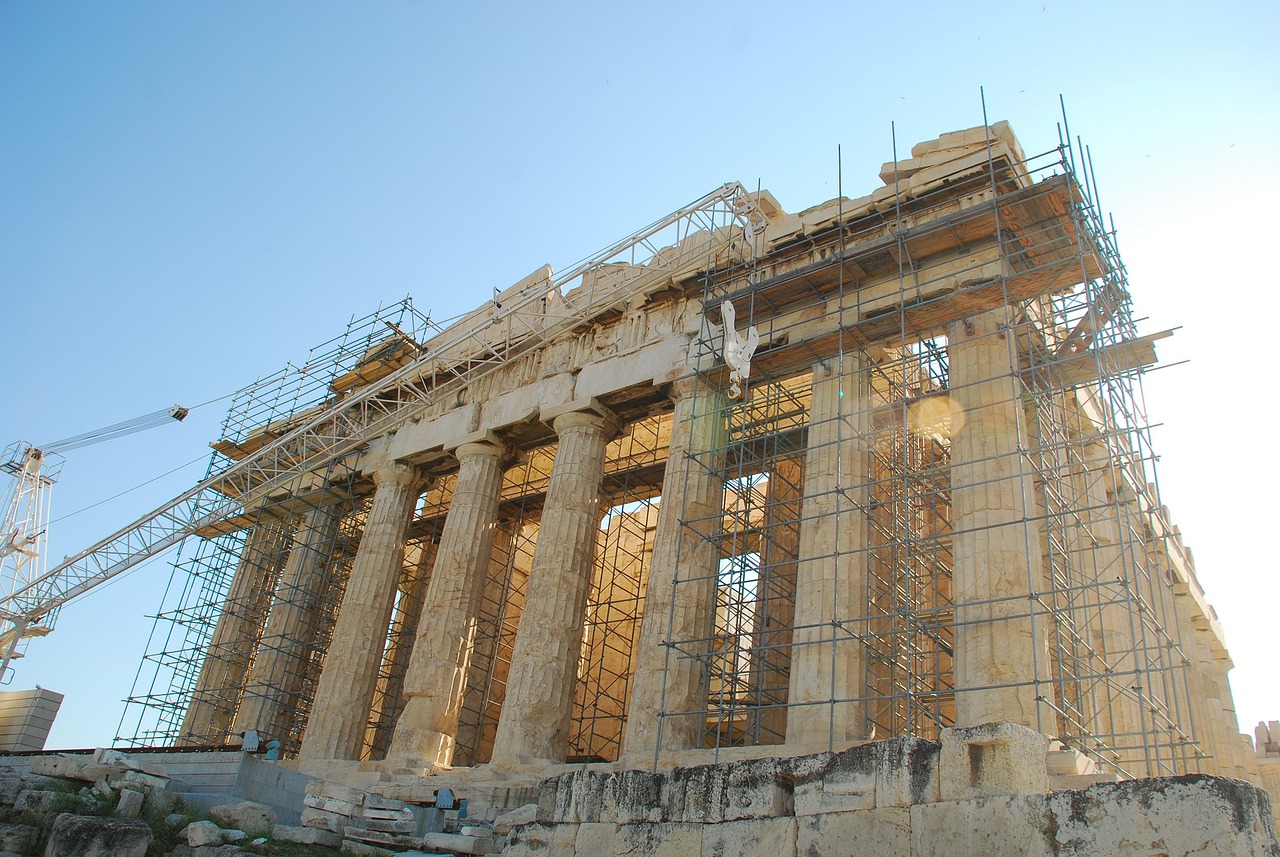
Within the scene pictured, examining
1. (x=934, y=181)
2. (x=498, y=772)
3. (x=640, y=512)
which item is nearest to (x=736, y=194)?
(x=934, y=181)

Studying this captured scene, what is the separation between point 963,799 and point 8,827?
11235mm

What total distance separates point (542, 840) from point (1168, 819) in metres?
6.01

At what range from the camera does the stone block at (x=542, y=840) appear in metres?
10.9

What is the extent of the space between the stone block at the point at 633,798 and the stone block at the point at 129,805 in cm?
727

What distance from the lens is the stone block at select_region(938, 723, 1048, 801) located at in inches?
349

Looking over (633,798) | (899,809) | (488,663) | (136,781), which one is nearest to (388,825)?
(136,781)

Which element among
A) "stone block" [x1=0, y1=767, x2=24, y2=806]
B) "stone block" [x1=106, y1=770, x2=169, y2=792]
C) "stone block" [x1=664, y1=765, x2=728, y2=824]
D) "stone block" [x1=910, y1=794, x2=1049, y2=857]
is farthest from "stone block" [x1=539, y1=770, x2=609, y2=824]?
"stone block" [x1=0, y1=767, x2=24, y2=806]

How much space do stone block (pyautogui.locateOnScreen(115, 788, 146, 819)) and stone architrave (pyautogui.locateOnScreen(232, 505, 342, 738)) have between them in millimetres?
11227

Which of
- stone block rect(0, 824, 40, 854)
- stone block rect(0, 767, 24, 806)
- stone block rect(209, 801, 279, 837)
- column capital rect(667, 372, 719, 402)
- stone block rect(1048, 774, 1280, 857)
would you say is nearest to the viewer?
stone block rect(1048, 774, 1280, 857)

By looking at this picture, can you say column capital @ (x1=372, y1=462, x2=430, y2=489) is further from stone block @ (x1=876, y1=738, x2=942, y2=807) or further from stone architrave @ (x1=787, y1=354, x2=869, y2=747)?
stone block @ (x1=876, y1=738, x2=942, y2=807)

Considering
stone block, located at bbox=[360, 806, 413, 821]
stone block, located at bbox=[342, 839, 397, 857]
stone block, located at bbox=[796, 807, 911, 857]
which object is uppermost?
stone block, located at bbox=[360, 806, 413, 821]

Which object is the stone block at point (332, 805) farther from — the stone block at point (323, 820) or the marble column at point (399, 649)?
the marble column at point (399, 649)

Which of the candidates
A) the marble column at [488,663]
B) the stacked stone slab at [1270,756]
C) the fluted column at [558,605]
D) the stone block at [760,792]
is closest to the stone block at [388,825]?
the fluted column at [558,605]

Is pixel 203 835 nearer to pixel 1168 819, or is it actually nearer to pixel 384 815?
pixel 384 815
